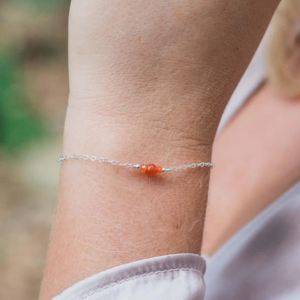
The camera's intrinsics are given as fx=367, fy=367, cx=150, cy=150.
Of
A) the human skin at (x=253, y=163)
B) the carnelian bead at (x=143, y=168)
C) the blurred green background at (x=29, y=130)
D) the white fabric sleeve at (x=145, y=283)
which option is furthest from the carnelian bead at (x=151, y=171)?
the blurred green background at (x=29, y=130)

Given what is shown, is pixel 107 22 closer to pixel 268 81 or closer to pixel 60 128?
pixel 268 81

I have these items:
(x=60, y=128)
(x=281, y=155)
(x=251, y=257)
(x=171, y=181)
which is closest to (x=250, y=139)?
(x=281, y=155)

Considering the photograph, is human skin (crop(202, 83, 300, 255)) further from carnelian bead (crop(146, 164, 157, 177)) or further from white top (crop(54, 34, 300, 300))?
carnelian bead (crop(146, 164, 157, 177))

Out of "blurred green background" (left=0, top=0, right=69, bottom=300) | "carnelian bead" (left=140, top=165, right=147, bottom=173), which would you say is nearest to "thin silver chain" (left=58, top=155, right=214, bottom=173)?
"carnelian bead" (left=140, top=165, right=147, bottom=173)

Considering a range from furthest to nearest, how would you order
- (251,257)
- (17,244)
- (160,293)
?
(17,244) → (251,257) → (160,293)

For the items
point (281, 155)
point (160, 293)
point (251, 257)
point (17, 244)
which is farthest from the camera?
point (17, 244)

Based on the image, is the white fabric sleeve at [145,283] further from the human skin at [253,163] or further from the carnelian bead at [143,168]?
the human skin at [253,163]

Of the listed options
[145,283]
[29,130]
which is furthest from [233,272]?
[29,130]
